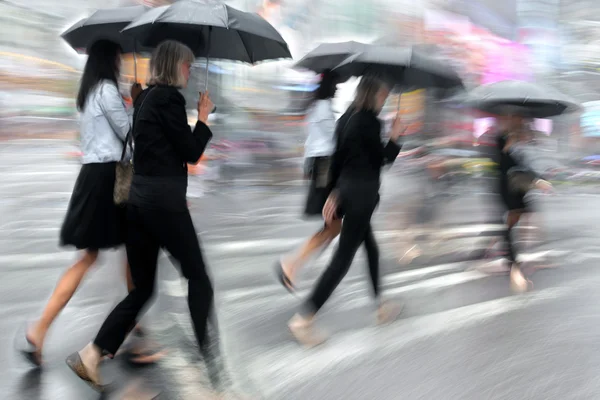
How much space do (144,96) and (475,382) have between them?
8.24 ft

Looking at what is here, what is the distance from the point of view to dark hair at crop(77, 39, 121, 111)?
3527mm

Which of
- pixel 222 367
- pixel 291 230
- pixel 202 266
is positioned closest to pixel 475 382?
pixel 222 367

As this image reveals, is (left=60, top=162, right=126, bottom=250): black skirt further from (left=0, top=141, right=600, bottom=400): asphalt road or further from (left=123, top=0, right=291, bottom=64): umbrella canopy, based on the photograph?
(left=123, top=0, right=291, bottom=64): umbrella canopy

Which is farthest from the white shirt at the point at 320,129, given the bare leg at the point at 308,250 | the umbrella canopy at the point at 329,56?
the bare leg at the point at 308,250

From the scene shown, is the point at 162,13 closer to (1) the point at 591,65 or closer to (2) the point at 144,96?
(2) the point at 144,96

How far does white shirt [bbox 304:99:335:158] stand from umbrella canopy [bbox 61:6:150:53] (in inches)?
66.8

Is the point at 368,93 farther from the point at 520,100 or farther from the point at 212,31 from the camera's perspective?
the point at 520,100

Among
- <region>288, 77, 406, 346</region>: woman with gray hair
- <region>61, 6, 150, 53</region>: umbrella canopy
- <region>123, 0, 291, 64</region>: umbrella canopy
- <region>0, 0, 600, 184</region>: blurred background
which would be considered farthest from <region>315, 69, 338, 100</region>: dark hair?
<region>0, 0, 600, 184</region>: blurred background

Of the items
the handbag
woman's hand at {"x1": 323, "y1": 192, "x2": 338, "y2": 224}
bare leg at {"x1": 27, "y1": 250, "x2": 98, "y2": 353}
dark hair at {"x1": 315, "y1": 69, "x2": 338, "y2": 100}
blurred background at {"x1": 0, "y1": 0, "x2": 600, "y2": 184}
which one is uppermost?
dark hair at {"x1": 315, "y1": 69, "x2": 338, "y2": 100}

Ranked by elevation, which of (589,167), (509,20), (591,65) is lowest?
(589,167)

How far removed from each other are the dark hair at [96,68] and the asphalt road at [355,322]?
5.25ft

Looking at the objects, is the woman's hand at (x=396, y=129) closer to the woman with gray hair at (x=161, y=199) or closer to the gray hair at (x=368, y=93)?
the gray hair at (x=368, y=93)

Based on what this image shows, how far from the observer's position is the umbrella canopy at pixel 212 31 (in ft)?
12.6

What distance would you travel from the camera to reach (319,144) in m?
5.43
